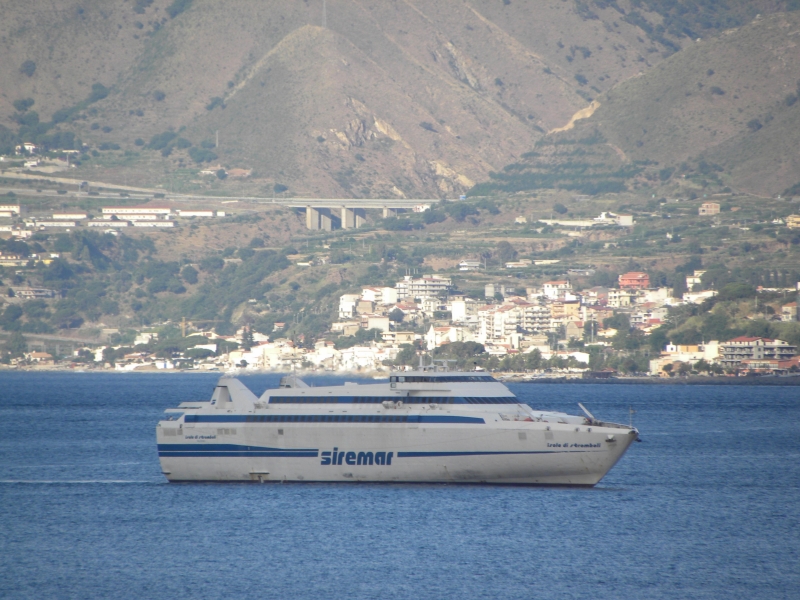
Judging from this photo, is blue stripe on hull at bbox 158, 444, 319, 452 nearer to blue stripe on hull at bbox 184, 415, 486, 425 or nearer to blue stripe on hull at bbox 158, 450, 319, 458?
blue stripe on hull at bbox 158, 450, 319, 458

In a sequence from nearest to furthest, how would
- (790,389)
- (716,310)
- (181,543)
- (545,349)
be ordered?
(181,543), (790,389), (716,310), (545,349)

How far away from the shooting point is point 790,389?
16262cm

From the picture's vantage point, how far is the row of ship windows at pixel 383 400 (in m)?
61.5

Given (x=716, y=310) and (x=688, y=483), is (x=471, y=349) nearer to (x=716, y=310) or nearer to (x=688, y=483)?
(x=716, y=310)

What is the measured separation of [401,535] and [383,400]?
32.7 feet

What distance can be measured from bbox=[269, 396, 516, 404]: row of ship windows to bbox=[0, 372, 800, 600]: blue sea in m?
3.56

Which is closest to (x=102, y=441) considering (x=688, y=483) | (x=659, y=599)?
(x=688, y=483)

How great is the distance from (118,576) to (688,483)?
2996 cm

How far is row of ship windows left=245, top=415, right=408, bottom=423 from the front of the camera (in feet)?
201

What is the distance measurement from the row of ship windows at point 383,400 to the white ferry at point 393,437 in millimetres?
42

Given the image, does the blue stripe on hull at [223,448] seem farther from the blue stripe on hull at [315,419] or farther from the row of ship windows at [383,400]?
the row of ship windows at [383,400]

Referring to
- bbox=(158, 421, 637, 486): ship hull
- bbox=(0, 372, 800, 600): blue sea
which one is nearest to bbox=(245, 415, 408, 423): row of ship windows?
bbox=(158, 421, 637, 486): ship hull

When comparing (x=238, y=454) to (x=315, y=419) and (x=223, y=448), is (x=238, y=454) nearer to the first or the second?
(x=223, y=448)

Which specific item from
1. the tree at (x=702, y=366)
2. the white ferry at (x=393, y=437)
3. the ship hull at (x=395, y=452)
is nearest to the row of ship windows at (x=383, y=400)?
the white ferry at (x=393, y=437)
